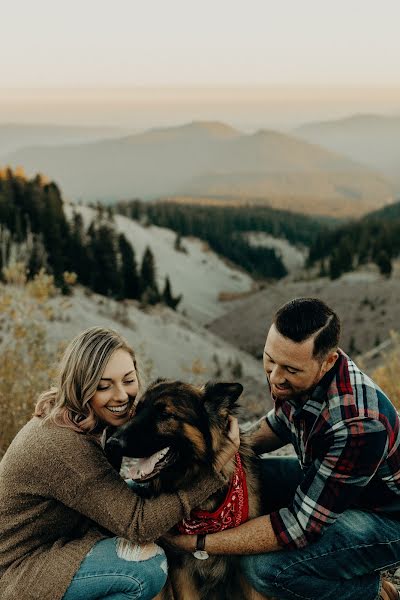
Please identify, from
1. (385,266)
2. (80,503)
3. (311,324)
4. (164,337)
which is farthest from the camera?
(385,266)

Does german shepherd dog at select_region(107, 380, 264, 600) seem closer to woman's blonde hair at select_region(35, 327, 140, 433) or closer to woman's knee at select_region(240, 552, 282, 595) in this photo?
woman's knee at select_region(240, 552, 282, 595)

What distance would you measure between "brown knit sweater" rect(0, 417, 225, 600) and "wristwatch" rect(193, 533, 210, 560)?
0.72 feet

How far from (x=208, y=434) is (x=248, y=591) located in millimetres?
1156

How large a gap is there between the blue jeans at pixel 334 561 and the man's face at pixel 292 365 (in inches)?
37.0

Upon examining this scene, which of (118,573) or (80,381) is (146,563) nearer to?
(118,573)

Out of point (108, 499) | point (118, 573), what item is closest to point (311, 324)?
point (108, 499)

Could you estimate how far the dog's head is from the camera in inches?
128

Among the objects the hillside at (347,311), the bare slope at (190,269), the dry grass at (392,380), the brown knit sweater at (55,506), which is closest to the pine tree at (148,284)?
the hillside at (347,311)

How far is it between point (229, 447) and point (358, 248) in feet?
221

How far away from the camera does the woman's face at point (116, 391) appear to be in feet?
11.0

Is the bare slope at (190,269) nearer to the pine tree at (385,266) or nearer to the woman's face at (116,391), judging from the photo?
the pine tree at (385,266)

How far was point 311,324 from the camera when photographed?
3.04 metres

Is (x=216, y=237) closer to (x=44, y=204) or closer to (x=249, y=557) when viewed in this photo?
(x=44, y=204)

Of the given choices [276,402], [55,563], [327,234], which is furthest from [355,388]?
[327,234]
